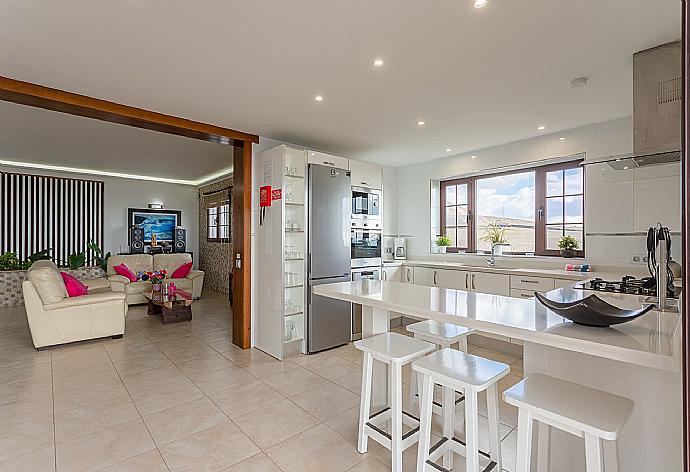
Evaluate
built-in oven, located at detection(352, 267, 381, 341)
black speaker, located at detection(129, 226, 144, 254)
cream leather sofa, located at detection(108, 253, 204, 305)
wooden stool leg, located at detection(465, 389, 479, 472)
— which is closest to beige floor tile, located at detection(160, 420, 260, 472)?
Result: wooden stool leg, located at detection(465, 389, 479, 472)

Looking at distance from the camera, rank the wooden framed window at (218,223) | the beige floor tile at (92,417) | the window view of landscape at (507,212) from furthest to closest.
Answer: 1. the wooden framed window at (218,223)
2. the window view of landscape at (507,212)
3. the beige floor tile at (92,417)

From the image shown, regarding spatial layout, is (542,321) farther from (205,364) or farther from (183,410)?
(205,364)

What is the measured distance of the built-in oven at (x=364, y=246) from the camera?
14.8ft

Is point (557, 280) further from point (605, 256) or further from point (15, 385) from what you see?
point (15, 385)

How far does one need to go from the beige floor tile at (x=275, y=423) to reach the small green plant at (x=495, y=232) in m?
3.29

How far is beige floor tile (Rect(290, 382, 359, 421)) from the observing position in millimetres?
2600

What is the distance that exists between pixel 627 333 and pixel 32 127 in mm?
5923

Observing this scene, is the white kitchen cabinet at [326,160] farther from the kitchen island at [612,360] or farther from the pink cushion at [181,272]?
the pink cushion at [181,272]

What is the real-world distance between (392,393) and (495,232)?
3580mm

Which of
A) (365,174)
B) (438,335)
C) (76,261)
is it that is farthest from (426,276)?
(76,261)

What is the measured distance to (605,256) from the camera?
354 cm

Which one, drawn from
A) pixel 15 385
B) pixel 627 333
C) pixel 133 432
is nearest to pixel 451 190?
pixel 627 333

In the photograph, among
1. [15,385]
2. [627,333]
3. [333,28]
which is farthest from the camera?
[15,385]

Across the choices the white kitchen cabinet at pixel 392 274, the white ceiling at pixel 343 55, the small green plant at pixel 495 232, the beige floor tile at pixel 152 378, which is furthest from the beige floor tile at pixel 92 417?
the small green plant at pixel 495 232
